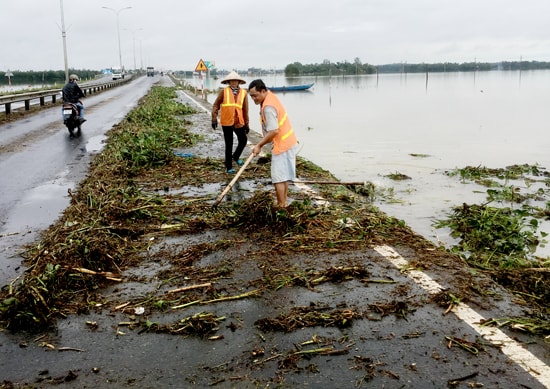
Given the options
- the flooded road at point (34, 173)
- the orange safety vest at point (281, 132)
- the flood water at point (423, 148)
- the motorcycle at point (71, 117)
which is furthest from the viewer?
the motorcycle at point (71, 117)

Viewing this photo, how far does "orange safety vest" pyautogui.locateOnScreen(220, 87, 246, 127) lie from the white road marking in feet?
18.3

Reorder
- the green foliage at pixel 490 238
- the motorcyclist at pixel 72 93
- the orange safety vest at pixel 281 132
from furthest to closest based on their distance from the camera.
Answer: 1. the motorcyclist at pixel 72 93
2. the orange safety vest at pixel 281 132
3. the green foliage at pixel 490 238

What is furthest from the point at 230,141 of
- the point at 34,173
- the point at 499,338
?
the point at 499,338

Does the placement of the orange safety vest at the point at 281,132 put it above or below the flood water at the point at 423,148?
above

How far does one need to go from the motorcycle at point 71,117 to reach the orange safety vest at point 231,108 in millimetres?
8498

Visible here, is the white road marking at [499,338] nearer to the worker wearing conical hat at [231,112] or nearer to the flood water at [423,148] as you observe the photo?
the flood water at [423,148]

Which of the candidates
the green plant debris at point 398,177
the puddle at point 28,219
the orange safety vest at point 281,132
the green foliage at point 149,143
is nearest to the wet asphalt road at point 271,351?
the puddle at point 28,219

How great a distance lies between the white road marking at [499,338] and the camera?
3090 mm

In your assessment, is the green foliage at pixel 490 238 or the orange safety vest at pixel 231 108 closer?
the green foliage at pixel 490 238

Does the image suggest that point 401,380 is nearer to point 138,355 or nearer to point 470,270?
point 138,355

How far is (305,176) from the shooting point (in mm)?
9742

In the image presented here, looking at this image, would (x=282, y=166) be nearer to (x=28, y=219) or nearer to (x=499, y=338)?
(x=28, y=219)

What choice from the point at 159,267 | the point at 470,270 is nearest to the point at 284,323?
the point at 159,267

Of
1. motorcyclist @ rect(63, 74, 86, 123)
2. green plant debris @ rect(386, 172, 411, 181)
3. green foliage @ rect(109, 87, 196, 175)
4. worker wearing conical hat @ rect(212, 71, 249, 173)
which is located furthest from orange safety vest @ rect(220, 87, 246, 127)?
motorcyclist @ rect(63, 74, 86, 123)
